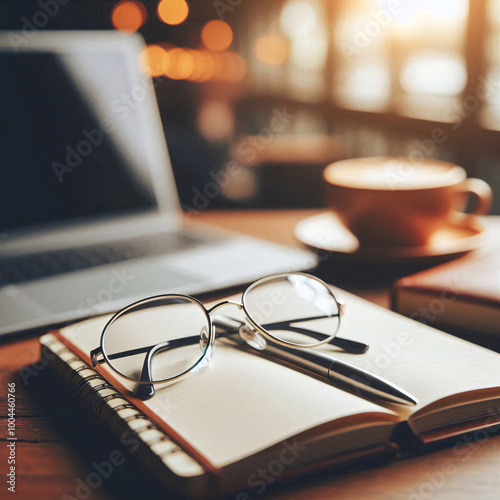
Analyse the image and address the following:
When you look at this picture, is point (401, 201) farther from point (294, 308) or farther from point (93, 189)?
point (93, 189)

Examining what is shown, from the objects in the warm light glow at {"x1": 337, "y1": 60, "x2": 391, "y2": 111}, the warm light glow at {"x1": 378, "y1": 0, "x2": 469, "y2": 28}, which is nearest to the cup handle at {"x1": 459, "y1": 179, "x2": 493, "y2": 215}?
the warm light glow at {"x1": 378, "y1": 0, "x2": 469, "y2": 28}

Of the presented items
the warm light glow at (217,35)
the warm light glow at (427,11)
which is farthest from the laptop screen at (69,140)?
the warm light glow at (217,35)

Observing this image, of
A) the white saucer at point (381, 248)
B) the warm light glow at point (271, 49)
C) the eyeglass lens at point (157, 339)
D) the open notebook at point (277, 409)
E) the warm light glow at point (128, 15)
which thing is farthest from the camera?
the warm light glow at point (271, 49)

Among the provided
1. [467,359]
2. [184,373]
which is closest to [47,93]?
[184,373]

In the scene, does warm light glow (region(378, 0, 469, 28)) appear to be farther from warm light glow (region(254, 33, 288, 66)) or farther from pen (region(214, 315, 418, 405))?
pen (region(214, 315, 418, 405))

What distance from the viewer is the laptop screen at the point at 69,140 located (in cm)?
81

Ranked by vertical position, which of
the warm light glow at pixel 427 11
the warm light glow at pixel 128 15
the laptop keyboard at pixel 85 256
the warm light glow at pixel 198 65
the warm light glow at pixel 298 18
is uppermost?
the warm light glow at pixel 128 15

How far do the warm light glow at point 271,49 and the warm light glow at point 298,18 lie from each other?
0.27ft

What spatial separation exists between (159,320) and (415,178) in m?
0.42

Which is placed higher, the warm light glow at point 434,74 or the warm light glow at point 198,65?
the warm light glow at point 198,65

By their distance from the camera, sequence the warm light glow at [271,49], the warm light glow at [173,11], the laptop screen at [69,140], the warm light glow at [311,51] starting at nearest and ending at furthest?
the laptop screen at [69,140], the warm light glow at [311,51], the warm light glow at [271,49], the warm light glow at [173,11]

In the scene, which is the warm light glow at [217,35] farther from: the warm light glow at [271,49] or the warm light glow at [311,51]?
the warm light glow at [311,51]

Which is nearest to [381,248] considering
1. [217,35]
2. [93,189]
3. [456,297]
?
[456,297]

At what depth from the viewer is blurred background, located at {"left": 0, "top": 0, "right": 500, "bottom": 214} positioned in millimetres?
1933
